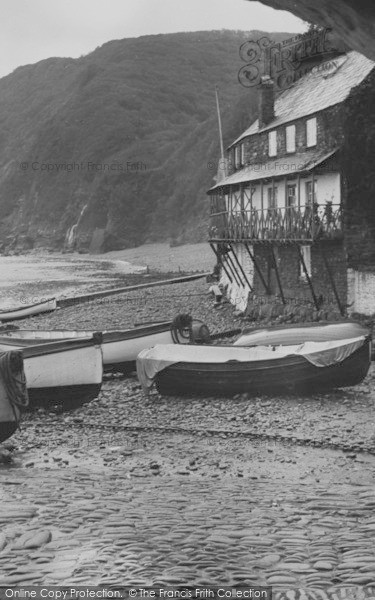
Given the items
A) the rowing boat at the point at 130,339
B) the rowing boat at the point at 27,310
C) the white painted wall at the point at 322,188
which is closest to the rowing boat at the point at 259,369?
the rowing boat at the point at 130,339

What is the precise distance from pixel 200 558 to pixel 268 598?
1.21 meters

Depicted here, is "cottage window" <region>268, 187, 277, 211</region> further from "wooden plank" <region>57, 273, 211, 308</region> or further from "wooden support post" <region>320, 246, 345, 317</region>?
"wooden plank" <region>57, 273, 211, 308</region>

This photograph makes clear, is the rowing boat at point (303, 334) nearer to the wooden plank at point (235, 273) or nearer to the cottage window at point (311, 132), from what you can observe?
the cottage window at point (311, 132)

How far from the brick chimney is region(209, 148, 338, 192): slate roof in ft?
6.95

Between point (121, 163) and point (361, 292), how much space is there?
123959 millimetres

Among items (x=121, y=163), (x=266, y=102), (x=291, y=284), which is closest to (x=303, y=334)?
(x=291, y=284)

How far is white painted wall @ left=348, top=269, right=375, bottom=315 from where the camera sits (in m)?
26.7

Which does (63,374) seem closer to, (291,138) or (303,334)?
(303,334)

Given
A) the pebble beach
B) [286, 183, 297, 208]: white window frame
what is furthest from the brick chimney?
the pebble beach

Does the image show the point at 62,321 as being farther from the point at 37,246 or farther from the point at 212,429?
the point at 37,246

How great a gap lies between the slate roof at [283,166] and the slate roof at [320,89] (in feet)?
5.23

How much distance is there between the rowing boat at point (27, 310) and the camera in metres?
43.6

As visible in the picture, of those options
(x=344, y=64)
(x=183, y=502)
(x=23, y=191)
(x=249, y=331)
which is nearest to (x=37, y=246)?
(x=23, y=191)

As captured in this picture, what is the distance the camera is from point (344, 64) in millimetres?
33844
